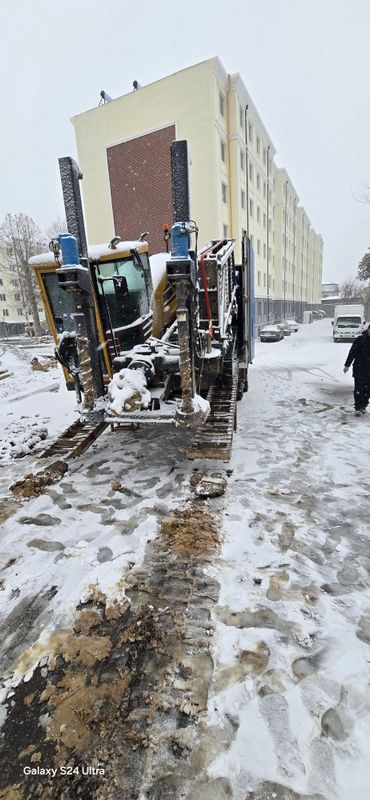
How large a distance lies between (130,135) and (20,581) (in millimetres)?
28839

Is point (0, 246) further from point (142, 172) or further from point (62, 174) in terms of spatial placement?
point (62, 174)

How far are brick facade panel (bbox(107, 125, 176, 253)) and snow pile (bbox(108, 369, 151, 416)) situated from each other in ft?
71.2

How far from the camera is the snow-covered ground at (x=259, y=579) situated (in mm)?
1739

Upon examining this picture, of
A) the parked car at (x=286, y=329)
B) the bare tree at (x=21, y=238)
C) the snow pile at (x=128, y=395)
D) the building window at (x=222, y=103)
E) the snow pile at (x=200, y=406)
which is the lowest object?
the parked car at (x=286, y=329)

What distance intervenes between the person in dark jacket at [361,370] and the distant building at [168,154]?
1941 cm

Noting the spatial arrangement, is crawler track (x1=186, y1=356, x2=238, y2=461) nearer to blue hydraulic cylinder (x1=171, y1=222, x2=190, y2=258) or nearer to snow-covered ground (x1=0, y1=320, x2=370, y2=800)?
snow-covered ground (x1=0, y1=320, x2=370, y2=800)

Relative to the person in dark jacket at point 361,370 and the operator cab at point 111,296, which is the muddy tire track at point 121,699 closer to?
the operator cab at point 111,296

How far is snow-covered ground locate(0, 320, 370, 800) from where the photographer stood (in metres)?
1.74

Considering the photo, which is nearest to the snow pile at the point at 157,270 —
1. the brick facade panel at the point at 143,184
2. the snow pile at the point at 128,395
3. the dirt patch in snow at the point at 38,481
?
the snow pile at the point at 128,395

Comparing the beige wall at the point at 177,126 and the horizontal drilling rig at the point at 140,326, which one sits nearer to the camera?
the horizontal drilling rig at the point at 140,326

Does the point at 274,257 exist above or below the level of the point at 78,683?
above

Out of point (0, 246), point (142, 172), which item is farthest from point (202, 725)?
point (0, 246)

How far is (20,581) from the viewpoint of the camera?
2891 mm

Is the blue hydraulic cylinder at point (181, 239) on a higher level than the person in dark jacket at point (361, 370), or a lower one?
higher
